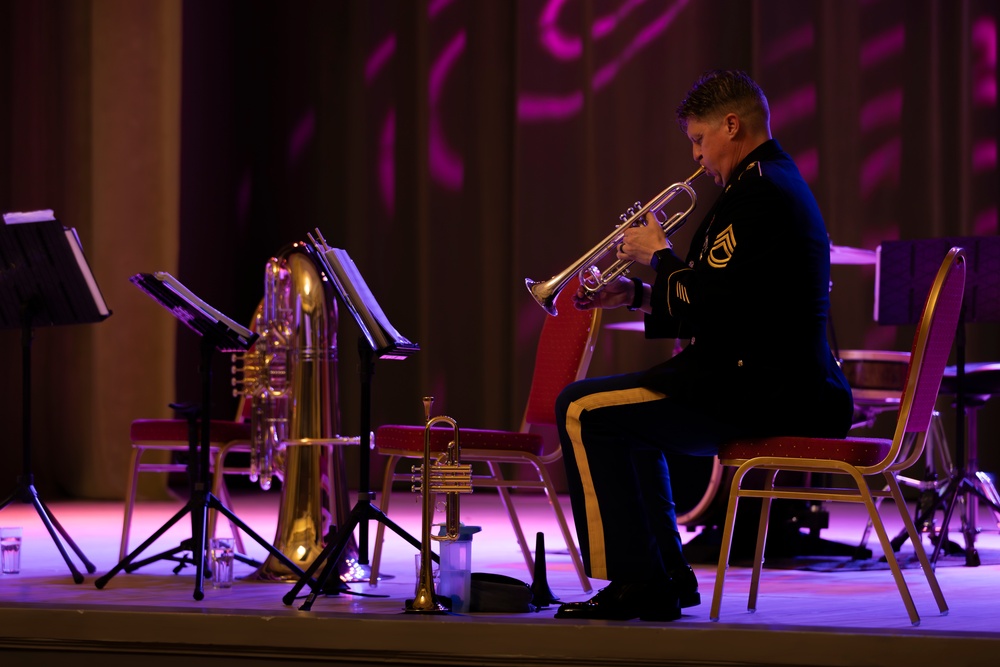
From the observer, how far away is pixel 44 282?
140 inches

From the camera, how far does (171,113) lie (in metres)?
6.51

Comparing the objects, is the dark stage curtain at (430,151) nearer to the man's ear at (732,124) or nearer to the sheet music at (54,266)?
the sheet music at (54,266)

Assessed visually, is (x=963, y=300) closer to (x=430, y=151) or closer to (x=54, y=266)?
(x=54, y=266)

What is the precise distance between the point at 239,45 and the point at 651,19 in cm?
234

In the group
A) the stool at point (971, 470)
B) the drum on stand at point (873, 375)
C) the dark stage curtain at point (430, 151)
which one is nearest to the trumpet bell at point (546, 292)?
the drum on stand at point (873, 375)

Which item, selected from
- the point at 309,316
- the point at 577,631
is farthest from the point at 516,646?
the point at 309,316

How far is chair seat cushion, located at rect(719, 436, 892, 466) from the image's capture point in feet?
8.97

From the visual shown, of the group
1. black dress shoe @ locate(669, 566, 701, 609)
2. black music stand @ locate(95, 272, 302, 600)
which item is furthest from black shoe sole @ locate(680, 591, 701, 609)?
black music stand @ locate(95, 272, 302, 600)

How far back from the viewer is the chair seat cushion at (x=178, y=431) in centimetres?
387

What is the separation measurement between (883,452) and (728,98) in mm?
837

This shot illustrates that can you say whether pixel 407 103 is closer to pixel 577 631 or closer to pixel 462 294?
pixel 462 294

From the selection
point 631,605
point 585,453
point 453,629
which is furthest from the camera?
point 585,453

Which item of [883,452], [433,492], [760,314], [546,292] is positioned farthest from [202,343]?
[883,452]

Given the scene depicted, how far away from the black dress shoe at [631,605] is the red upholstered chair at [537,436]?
1.86 ft
